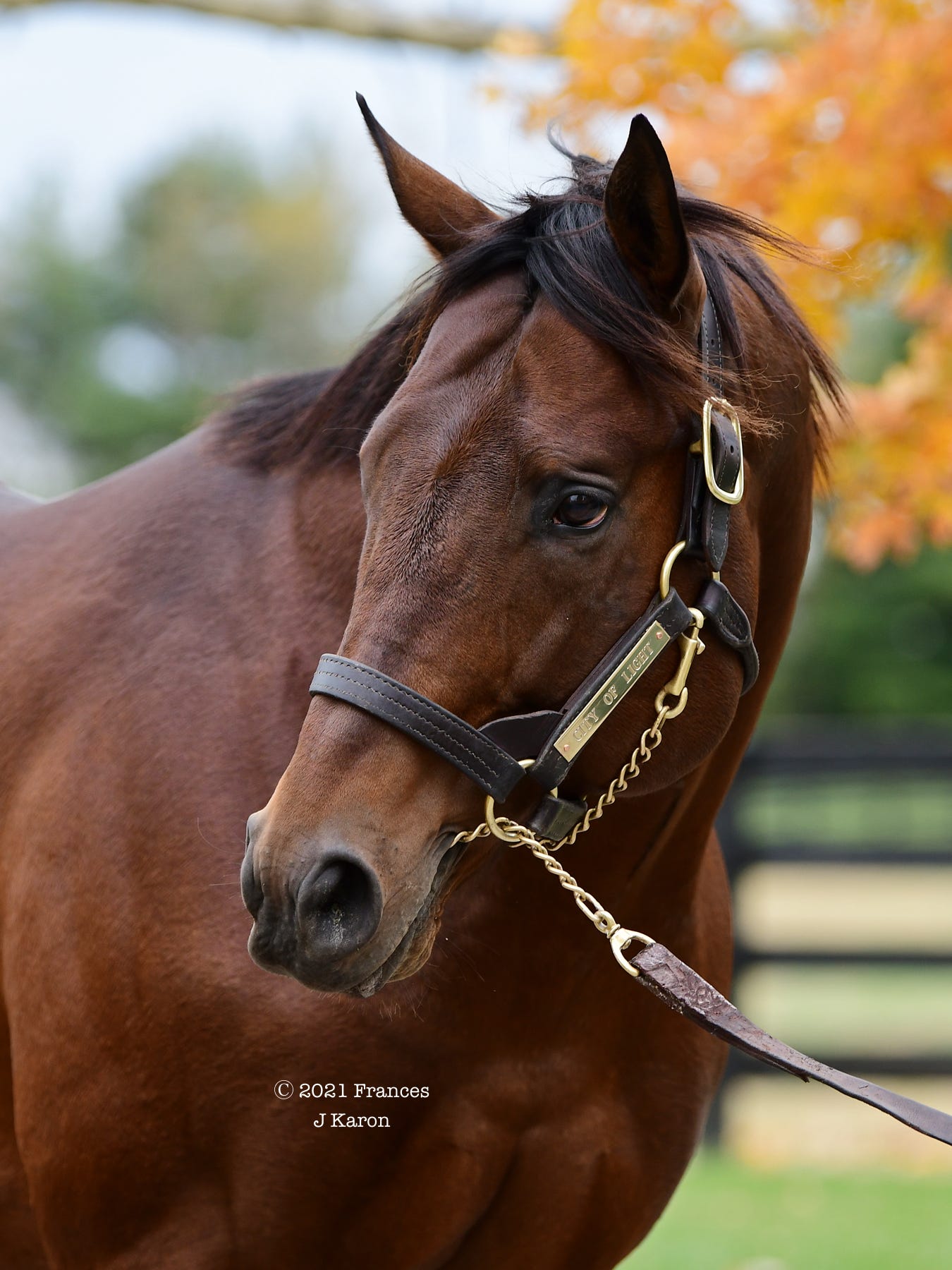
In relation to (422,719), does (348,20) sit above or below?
above

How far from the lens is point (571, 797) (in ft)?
7.10

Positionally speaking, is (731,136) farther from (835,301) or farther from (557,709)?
(557,709)

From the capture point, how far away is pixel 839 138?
19.5ft

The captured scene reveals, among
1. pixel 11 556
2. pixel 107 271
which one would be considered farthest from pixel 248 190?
pixel 11 556

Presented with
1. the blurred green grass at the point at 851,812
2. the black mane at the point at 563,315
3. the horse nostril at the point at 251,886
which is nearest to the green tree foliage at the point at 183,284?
the blurred green grass at the point at 851,812

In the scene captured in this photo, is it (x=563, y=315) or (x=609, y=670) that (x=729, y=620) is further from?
(x=563, y=315)

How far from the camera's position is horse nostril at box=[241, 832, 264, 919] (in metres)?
1.87

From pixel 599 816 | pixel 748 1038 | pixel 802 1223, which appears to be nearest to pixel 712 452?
pixel 599 816

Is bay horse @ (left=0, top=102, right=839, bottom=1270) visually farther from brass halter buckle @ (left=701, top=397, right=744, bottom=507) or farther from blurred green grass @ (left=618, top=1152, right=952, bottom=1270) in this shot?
blurred green grass @ (left=618, top=1152, right=952, bottom=1270)

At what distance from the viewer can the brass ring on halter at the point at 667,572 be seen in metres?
2.10

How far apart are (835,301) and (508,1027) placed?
4861 millimetres

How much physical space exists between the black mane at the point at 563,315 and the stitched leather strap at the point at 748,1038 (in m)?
0.89

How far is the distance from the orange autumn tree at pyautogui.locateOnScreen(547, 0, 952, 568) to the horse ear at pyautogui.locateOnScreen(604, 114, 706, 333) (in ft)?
11.3

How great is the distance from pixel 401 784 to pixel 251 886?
251 mm
